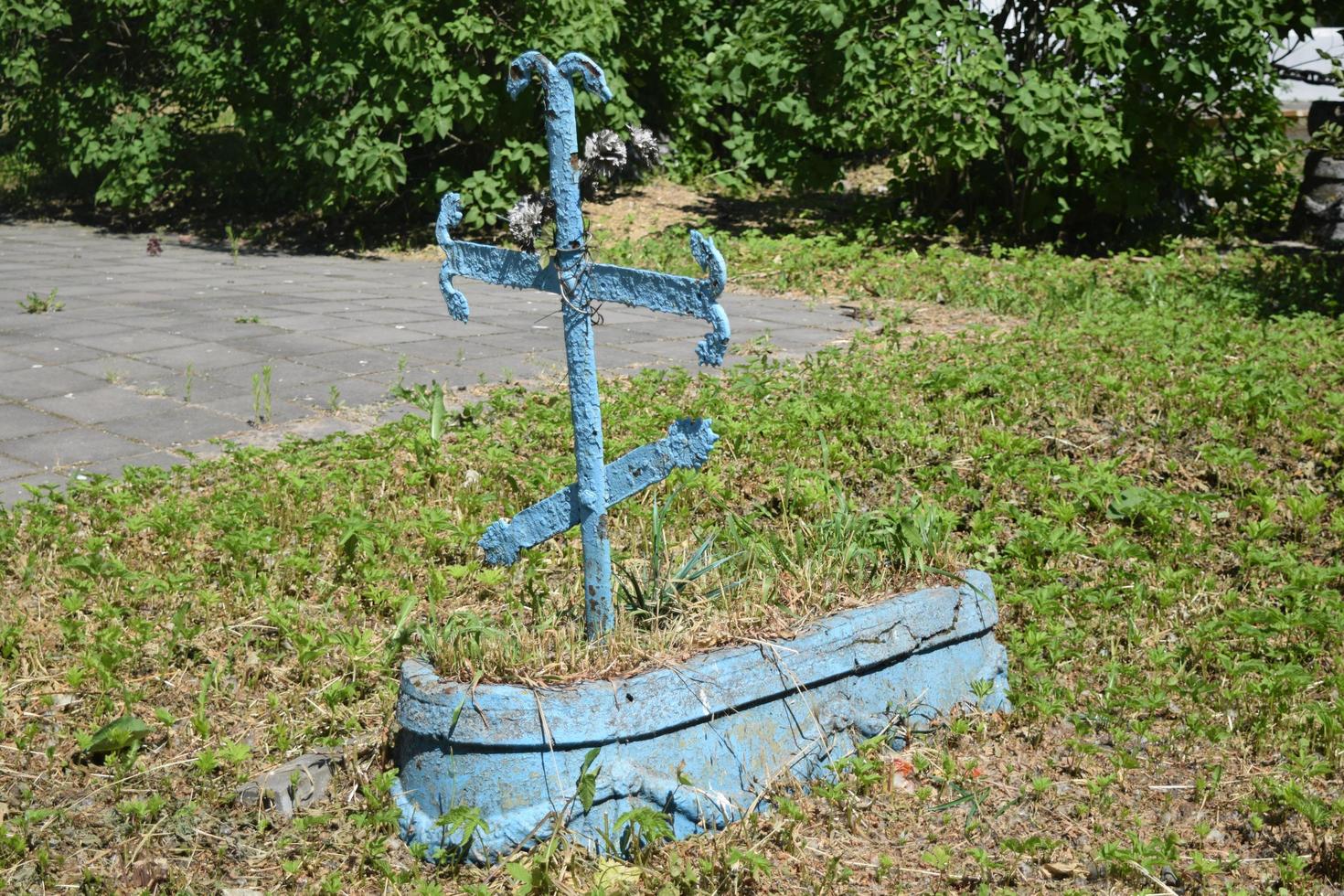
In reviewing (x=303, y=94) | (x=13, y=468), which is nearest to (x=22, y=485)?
(x=13, y=468)

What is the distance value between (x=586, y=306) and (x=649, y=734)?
94cm

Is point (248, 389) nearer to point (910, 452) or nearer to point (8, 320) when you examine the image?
point (8, 320)

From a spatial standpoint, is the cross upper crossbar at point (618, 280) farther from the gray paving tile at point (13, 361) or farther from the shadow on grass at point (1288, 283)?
the shadow on grass at point (1288, 283)

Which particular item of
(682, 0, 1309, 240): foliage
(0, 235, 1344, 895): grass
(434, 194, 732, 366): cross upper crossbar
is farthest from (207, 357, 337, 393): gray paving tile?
(682, 0, 1309, 240): foliage

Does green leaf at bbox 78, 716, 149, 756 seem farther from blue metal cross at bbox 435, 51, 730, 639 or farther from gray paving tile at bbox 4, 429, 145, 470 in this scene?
gray paving tile at bbox 4, 429, 145, 470

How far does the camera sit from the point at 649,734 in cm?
279

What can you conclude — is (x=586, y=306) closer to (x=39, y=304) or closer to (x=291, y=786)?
(x=291, y=786)

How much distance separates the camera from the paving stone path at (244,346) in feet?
18.3

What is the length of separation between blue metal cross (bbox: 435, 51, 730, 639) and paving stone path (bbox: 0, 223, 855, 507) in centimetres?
245

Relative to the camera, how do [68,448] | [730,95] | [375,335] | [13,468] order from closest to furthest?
[13,468], [68,448], [375,335], [730,95]

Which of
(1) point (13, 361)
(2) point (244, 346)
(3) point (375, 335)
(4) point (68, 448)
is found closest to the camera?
(4) point (68, 448)

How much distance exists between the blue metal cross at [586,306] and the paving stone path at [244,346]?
8.04 ft

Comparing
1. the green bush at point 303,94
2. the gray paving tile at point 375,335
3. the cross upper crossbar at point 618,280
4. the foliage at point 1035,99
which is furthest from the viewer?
the green bush at point 303,94

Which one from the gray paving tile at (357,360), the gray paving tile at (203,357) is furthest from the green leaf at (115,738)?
the gray paving tile at (203,357)
